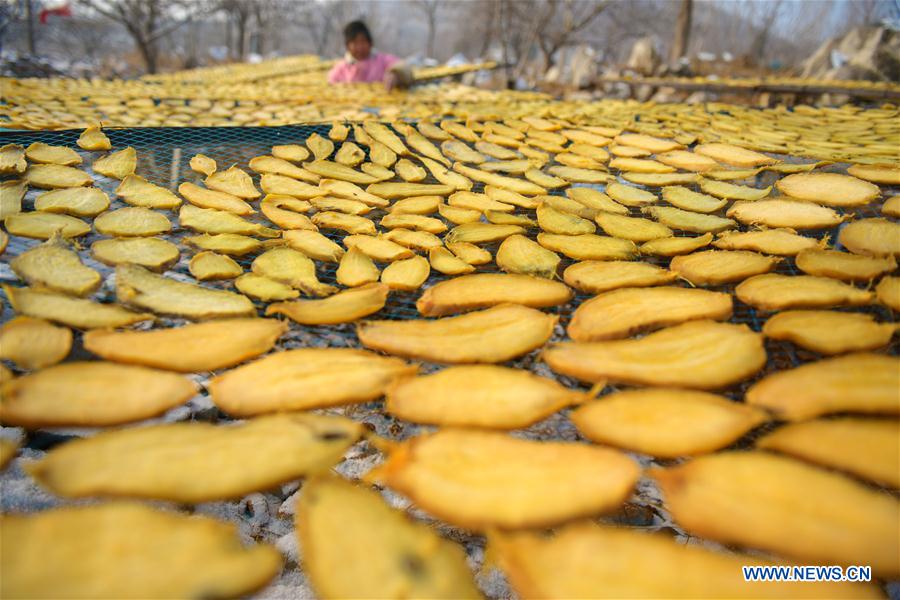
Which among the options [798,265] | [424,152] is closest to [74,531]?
[798,265]

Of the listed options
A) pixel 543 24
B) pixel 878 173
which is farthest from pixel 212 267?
pixel 543 24

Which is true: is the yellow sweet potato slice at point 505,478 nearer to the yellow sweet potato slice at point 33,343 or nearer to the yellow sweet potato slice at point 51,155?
the yellow sweet potato slice at point 33,343

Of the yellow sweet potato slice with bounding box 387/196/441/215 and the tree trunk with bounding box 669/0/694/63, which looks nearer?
the yellow sweet potato slice with bounding box 387/196/441/215

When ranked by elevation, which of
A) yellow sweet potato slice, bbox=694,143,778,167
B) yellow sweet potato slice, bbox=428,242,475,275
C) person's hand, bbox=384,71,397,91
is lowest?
yellow sweet potato slice, bbox=428,242,475,275

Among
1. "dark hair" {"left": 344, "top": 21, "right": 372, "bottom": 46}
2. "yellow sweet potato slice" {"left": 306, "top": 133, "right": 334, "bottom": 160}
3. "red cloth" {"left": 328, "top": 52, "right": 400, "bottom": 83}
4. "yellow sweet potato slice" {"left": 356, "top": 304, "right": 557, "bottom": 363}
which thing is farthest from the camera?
"red cloth" {"left": 328, "top": 52, "right": 400, "bottom": 83}

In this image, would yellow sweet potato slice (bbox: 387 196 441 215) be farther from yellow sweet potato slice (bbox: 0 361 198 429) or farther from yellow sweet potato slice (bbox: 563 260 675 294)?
yellow sweet potato slice (bbox: 0 361 198 429)

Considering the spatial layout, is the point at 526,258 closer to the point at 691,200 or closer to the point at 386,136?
the point at 691,200

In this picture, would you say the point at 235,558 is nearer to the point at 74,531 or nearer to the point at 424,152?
the point at 74,531

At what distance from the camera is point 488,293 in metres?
0.65

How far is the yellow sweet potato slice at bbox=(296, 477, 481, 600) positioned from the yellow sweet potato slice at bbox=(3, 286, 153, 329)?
1.11 feet

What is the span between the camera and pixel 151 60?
630 cm

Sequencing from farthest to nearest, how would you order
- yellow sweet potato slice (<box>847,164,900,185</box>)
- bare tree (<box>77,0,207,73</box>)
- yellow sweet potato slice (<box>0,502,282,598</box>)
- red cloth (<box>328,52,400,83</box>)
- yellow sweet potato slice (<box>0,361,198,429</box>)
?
bare tree (<box>77,0,207,73</box>), red cloth (<box>328,52,400,83</box>), yellow sweet potato slice (<box>847,164,900,185</box>), yellow sweet potato slice (<box>0,361,198,429</box>), yellow sweet potato slice (<box>0,502,282,598</box>)

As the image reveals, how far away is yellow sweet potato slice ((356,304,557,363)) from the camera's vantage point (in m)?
0.54

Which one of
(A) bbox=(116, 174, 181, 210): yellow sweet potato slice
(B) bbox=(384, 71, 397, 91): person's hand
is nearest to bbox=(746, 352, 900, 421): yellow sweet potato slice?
(A) bbox=(116, 174, 181, 210): yellow sweet potato slice
